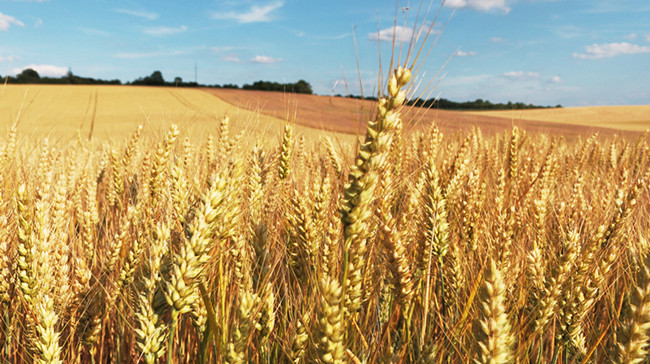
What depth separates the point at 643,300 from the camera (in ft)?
2.72

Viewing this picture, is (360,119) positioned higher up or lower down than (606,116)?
lower down

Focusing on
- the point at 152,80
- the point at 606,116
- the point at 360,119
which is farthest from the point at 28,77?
the point at 606,116

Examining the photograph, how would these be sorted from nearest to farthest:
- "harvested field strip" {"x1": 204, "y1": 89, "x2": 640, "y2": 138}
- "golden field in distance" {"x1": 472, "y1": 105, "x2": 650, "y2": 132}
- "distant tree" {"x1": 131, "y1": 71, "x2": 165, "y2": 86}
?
"harvested field strip" {"x1": 204, "y1": 89, "x2": 640, "y2": 138} < "golden field in distance" {"x1": 472, "y1": 105, "x2": 650, "y2": 132} < "distant tree" {"x1": 131, "y1": 71, "x2": 165, "y2": 86}

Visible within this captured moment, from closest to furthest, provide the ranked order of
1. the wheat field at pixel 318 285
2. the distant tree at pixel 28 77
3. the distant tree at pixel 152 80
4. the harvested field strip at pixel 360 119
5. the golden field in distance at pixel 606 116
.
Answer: the wheat field at pixel 318 285, the harvested field strip at pixel 360 119, the golden field in distance at pixel 606 116, the distant tree at pixel 28 77, the distant tree at pixel 152 80

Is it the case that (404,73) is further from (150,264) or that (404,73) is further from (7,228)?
(7,228)

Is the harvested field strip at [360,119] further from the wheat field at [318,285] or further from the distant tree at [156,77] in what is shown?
the distant tree at [156,77]

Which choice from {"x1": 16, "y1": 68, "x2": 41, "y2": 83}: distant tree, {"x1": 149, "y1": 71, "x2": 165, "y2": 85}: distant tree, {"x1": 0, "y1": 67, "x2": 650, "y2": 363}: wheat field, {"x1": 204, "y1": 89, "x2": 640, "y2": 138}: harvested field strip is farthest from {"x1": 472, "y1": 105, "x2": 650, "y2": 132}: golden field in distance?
{"x1": 16, "y1": 68, "x2": 41, "y2": 83}: distant tree

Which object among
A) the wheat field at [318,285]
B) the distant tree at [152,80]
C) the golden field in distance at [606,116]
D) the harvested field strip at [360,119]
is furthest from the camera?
the distant tree at [152,80]

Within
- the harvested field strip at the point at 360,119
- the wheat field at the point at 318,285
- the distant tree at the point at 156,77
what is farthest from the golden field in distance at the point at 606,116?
the distant tree at the point at 156,77

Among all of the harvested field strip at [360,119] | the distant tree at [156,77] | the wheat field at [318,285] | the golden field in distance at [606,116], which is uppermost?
the distant tree at [156,77]

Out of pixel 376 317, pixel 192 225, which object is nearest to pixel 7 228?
pixel 192 225

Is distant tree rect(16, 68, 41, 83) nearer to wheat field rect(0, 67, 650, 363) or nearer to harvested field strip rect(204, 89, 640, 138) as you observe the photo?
harvested field strip rect(204, 89, 640, 138)

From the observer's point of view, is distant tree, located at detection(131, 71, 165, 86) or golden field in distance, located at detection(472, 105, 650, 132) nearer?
golden field in distance, located at detection(472, 105, 650, 132)

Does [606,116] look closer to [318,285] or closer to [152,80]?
[318,285]
